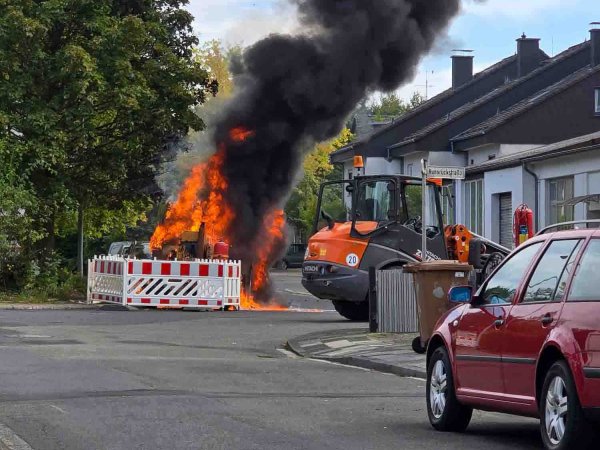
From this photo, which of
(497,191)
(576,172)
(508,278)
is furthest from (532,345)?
(497,191)

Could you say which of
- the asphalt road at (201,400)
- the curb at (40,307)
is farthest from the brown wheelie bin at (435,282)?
the curb at (40,307)

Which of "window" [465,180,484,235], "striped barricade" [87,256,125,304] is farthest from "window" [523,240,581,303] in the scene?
"window" [465,180,484,235]

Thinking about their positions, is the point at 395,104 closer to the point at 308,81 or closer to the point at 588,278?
the point at 308,81

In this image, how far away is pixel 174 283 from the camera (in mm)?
30062

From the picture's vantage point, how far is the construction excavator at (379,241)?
2502 cm

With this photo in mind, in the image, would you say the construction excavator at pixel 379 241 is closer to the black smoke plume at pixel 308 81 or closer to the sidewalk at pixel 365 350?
the sidewalk at pixel 365 350

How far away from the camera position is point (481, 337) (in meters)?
9.74

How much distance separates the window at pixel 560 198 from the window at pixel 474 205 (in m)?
5.75

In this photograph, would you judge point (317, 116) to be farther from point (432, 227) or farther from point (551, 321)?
point (551, 321)

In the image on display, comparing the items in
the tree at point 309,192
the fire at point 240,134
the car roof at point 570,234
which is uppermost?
the tree at point 309,192

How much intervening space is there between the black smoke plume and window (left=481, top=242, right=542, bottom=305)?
2198 centimetres

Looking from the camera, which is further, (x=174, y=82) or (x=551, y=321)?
(x=174, y=82)

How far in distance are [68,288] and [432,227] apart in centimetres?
1180

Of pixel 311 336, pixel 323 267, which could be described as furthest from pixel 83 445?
pixel 323 267
